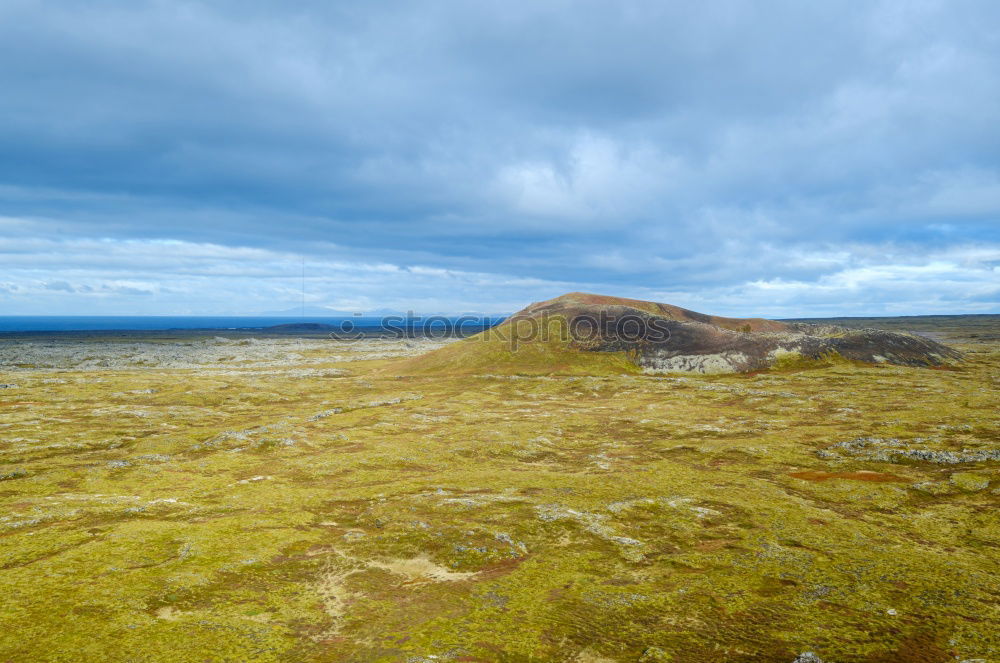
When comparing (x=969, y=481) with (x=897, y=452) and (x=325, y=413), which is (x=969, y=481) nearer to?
(x=897, y=452)

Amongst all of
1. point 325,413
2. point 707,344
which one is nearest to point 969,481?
point 325,413

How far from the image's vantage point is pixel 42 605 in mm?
12773

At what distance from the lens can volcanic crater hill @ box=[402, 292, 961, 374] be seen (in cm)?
7831

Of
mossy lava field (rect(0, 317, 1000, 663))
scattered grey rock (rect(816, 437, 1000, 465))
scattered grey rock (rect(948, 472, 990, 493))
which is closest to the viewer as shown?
mossy lava field (rect(0, 317, 1000, 663))

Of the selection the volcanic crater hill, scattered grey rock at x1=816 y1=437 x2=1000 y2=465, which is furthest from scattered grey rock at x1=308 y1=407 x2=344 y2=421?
scattered grey rock at x1=816 y1=437 x2=1000 y2=465

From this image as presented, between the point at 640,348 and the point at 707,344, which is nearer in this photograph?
the point at 707,344

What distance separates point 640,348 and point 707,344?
11242 millimetres

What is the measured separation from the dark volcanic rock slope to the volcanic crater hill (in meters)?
0.14

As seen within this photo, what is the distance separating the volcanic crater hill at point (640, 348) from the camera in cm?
7831

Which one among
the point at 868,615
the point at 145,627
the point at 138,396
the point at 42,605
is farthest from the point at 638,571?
the point at 138,396

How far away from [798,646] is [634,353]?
73692mm

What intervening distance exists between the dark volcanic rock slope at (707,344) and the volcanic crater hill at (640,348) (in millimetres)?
143

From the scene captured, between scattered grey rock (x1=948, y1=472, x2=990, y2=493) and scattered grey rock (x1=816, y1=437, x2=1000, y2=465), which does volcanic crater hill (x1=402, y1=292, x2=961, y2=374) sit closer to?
scattered grey rock (x1=816, y1=437, x2=1000, y2=465)

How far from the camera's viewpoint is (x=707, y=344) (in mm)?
83438
